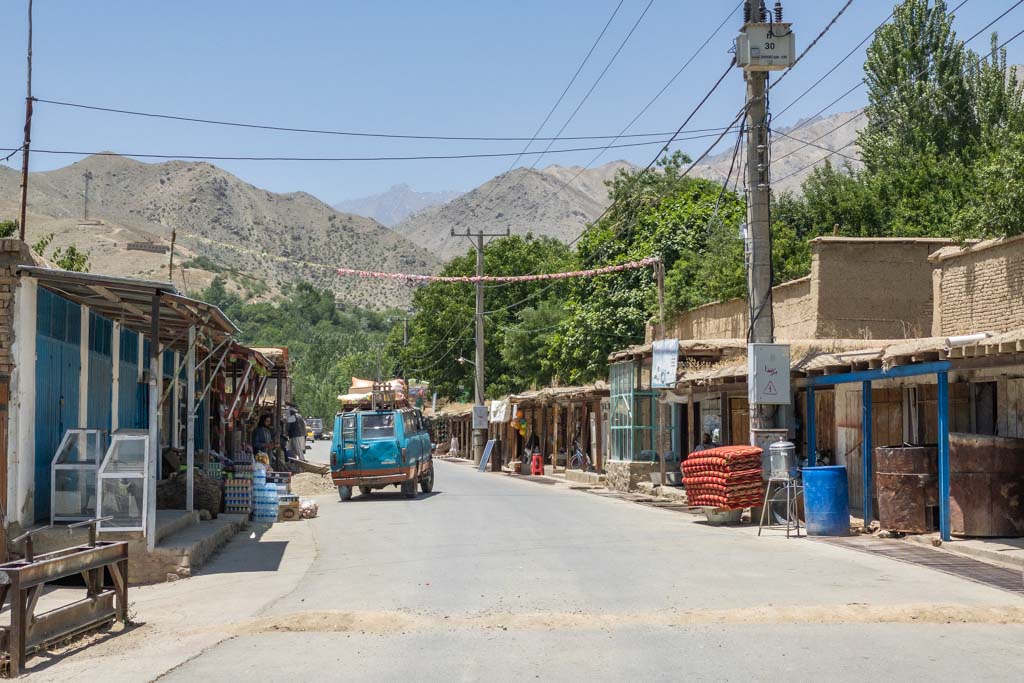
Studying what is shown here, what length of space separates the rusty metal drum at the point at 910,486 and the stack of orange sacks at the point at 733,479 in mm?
3459

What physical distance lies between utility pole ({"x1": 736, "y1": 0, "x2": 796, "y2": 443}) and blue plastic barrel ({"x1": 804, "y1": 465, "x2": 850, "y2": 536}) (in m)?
3.21

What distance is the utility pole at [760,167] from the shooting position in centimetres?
2133

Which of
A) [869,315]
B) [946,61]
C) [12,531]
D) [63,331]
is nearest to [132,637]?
[12,531]

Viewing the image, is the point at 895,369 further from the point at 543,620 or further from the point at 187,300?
the point at 187,300

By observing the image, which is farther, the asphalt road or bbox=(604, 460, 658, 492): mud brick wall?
bbox=(604, 460, 658, 492): mud brick wall

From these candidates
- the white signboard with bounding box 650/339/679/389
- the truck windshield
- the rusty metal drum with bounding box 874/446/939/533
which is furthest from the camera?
the truck windshield

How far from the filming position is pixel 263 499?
2209 cm

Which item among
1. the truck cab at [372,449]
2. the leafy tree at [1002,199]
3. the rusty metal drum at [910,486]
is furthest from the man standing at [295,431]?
the rusty metal drum at [910,486]

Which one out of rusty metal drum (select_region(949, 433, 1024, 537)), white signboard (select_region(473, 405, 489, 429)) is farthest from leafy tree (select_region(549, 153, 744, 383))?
rusty metal drum (select_region(949, 433, 1024, 537))

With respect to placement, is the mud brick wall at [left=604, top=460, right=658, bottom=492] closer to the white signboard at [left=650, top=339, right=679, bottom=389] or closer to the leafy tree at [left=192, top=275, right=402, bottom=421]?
the white signboard at [left=650, top=339, right=679, bottom=389]

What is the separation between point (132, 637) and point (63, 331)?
6.61 m

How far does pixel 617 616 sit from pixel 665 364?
15.9 m

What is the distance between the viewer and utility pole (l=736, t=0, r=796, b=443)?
21.3m

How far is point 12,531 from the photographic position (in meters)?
13.3
